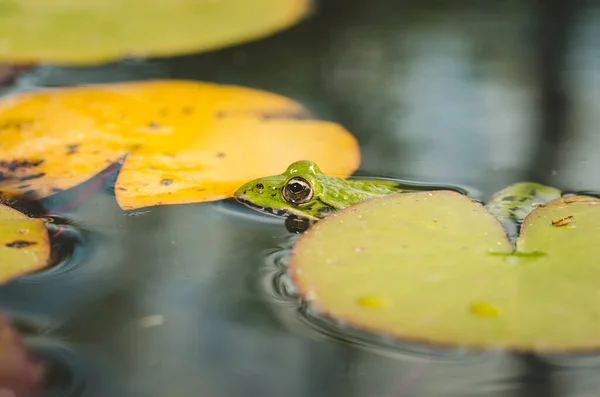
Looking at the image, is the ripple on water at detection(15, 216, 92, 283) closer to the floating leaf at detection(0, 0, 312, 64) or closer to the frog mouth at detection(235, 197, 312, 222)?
the frog mouth at detection(235, 197, 312, 222)

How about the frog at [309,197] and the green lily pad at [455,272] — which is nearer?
the green lily pad at [455,272]

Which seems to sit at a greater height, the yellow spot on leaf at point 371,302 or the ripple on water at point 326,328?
the yellow spot on leaf at point 371,302

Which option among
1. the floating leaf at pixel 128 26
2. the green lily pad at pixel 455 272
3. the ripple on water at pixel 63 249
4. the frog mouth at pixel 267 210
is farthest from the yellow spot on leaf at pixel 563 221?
the floating leaf at pixel 128 26

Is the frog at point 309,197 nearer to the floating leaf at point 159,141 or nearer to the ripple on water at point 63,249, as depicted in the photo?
the floating leaf at point 159,141

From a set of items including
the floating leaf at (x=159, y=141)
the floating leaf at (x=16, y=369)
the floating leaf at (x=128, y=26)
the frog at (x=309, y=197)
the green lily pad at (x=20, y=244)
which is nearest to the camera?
the floating leaf at (x=16, y=369)

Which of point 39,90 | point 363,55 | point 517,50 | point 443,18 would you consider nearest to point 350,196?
point 39,90
